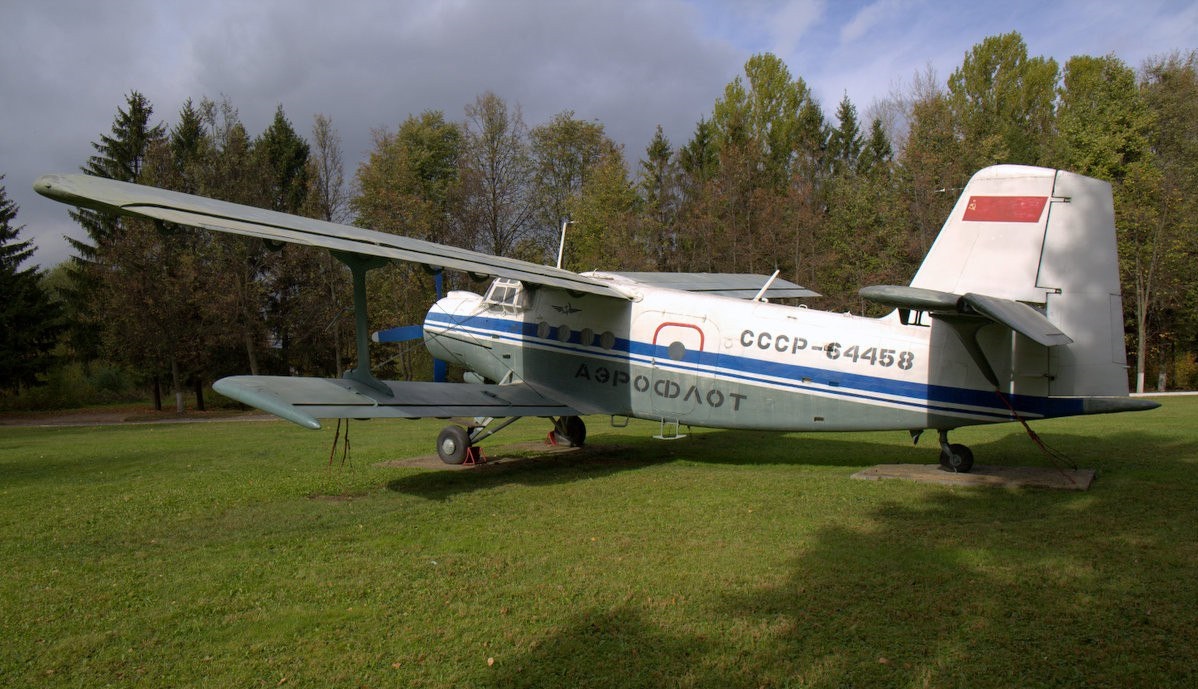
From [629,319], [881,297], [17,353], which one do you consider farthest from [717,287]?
[17,353]

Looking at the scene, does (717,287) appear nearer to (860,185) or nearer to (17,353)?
(860,185)

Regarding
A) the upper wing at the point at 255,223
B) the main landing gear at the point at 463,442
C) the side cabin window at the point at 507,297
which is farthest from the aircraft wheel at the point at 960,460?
the side cabin window at the point at 507,297

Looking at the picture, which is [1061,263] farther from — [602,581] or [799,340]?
[602,581]

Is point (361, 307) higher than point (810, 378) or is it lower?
higher

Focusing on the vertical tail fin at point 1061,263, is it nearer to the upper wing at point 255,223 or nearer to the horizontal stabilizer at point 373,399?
the upper wing at point 255,223

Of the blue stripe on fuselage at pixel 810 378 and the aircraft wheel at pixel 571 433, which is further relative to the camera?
the aircraft wheel at pixel 571 433

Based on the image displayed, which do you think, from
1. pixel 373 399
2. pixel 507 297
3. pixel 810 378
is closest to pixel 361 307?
pixel 373 399

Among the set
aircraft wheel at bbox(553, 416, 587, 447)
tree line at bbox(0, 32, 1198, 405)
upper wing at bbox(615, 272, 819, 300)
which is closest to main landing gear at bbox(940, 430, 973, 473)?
upper wing at bbox(615, 272, 819, 300)

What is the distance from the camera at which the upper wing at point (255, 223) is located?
6789mm

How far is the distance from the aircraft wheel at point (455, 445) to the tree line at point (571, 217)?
19593 millimetres

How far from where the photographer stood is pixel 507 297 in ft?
40.6

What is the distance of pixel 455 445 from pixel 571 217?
99.4 ft

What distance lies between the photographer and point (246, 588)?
550cm

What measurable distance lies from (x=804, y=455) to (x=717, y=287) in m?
4.04
